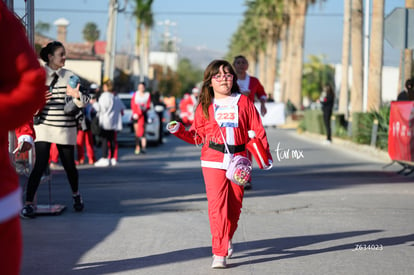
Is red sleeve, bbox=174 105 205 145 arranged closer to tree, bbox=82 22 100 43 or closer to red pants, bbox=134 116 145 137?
red pants, bbox=134 116 145 137

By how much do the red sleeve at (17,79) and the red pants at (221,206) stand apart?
349cm

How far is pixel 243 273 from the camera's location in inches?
241

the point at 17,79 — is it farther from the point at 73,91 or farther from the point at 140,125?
the point at 140,125

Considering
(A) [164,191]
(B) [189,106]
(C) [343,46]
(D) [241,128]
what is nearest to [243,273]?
(D) [241,128]

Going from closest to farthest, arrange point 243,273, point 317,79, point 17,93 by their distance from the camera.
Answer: point 17,93, point 243,273, point 317,79

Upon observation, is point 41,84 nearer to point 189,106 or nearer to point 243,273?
point 243,273

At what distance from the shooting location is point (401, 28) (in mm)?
16297

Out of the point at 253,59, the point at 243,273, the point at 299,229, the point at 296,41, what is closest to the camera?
the point at 243,273

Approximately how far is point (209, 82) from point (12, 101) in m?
4.01

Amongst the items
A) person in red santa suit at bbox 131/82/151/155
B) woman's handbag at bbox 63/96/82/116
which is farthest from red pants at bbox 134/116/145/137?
woman's handbag at bbox 63/96/82/116

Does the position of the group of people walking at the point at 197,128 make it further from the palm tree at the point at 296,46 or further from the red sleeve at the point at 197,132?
the palm tree at the point at 296,46

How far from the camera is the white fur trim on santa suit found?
300 cm

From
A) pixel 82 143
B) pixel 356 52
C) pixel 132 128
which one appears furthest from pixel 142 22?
pixel 82 143

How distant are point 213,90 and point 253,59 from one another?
9435cm
